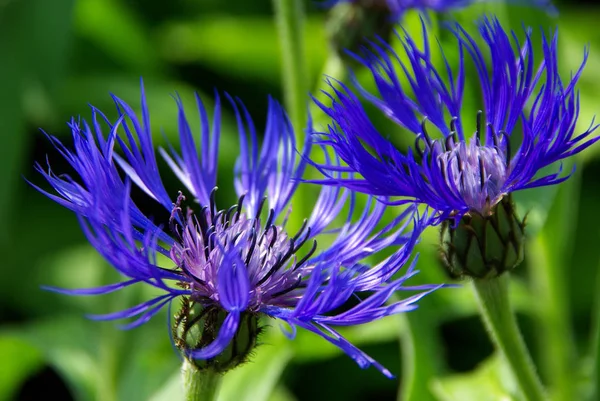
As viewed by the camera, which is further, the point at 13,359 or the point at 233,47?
the point at 233,47

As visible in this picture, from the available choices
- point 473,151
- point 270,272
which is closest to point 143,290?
point 270,272

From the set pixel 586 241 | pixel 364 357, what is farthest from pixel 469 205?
pixel 586 241

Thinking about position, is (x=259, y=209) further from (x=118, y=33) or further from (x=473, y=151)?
(x=118, y=33)

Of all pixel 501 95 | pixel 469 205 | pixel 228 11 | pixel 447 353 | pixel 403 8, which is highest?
pixel 228 11

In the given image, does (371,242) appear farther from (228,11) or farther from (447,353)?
(228,11)

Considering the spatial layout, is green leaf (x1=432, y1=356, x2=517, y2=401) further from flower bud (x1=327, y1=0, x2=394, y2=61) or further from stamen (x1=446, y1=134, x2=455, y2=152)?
flower bud (x1=327, y1=0, x2=394, y2=61)

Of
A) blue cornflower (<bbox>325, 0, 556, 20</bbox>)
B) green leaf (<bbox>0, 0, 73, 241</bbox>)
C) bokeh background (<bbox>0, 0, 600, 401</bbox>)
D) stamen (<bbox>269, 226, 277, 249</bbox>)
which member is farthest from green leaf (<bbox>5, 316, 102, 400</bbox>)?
blue cornflower (<bbox>325, 0, 556, 20</bbox>)

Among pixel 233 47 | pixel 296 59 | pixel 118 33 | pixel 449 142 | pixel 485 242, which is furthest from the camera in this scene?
pixel 118 33
